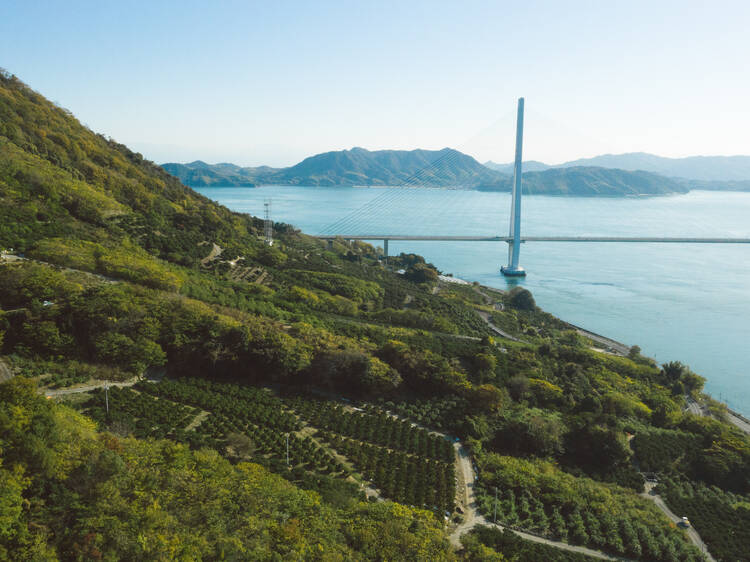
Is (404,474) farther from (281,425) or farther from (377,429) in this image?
(281,425)

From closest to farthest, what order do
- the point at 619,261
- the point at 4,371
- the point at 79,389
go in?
the point at 4,371 → the point at 79,389 → the point at 619,261

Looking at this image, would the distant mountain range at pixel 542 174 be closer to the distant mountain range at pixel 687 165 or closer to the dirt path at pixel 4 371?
the distant mountain range at pixel 687 165

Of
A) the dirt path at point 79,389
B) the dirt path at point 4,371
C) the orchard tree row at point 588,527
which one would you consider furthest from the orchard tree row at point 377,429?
the dirt path at point 4,371

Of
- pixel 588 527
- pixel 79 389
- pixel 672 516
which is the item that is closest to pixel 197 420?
pixel 79 389

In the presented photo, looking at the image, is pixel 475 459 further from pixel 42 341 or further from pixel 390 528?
pixel 42 341

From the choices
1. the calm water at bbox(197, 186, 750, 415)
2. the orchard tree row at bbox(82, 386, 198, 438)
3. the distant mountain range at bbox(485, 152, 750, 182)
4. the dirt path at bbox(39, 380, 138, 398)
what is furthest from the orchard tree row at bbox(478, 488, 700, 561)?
the distant mountain range at bbox(485, 152, 750, 182)

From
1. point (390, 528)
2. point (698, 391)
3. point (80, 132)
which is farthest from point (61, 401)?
point (80, 132)

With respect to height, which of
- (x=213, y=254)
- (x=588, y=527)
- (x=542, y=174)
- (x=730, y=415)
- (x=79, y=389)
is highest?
(x=542, y=174)

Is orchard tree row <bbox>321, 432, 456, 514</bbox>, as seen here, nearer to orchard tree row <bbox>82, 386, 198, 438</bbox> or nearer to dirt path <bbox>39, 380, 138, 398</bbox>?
orchard tree row <bbox>82, 386, 198, 438</bbox>
